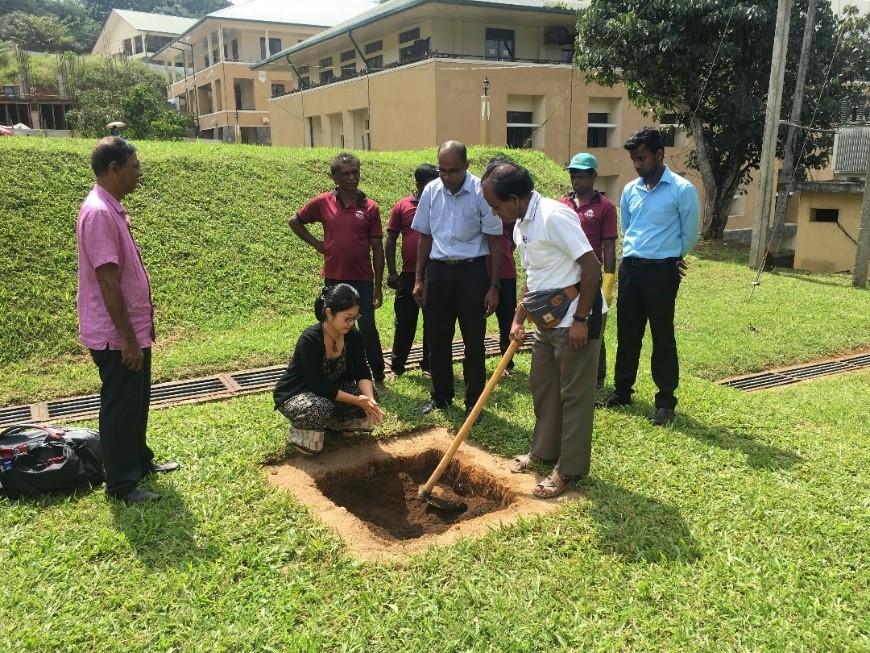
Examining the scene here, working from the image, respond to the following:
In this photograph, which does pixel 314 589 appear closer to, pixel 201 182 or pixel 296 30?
pixel 201 182

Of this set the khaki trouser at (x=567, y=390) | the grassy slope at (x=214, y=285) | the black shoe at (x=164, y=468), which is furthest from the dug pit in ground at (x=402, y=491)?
the grassy slope at (x=214, y=285)

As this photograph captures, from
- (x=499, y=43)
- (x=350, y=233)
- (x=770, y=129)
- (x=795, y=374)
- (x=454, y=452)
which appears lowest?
(x=795, y=374)

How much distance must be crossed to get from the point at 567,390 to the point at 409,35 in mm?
21232

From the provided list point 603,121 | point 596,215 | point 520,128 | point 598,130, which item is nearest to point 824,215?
point 520,128

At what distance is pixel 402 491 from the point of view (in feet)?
13.9

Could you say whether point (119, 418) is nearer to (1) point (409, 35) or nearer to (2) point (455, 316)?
(2) point (455, 316)

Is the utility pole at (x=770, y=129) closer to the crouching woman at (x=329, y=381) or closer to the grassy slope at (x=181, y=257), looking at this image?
the grassy slope at (x=181, y=257)

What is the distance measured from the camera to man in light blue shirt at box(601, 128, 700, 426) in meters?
4.67

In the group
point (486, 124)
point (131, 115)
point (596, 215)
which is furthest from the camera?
point (131, 115)

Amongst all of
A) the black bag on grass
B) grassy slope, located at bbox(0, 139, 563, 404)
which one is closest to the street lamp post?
grassy slope, located at bbox(0, 139, 563, 404)

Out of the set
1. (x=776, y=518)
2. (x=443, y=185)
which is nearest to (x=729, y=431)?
(x=776, y=518)

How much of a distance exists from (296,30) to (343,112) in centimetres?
1329

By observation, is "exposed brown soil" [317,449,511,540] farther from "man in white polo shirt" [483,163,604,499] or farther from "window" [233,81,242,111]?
"window" [233,81,242,111]

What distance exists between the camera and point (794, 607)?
2830 millimetres
